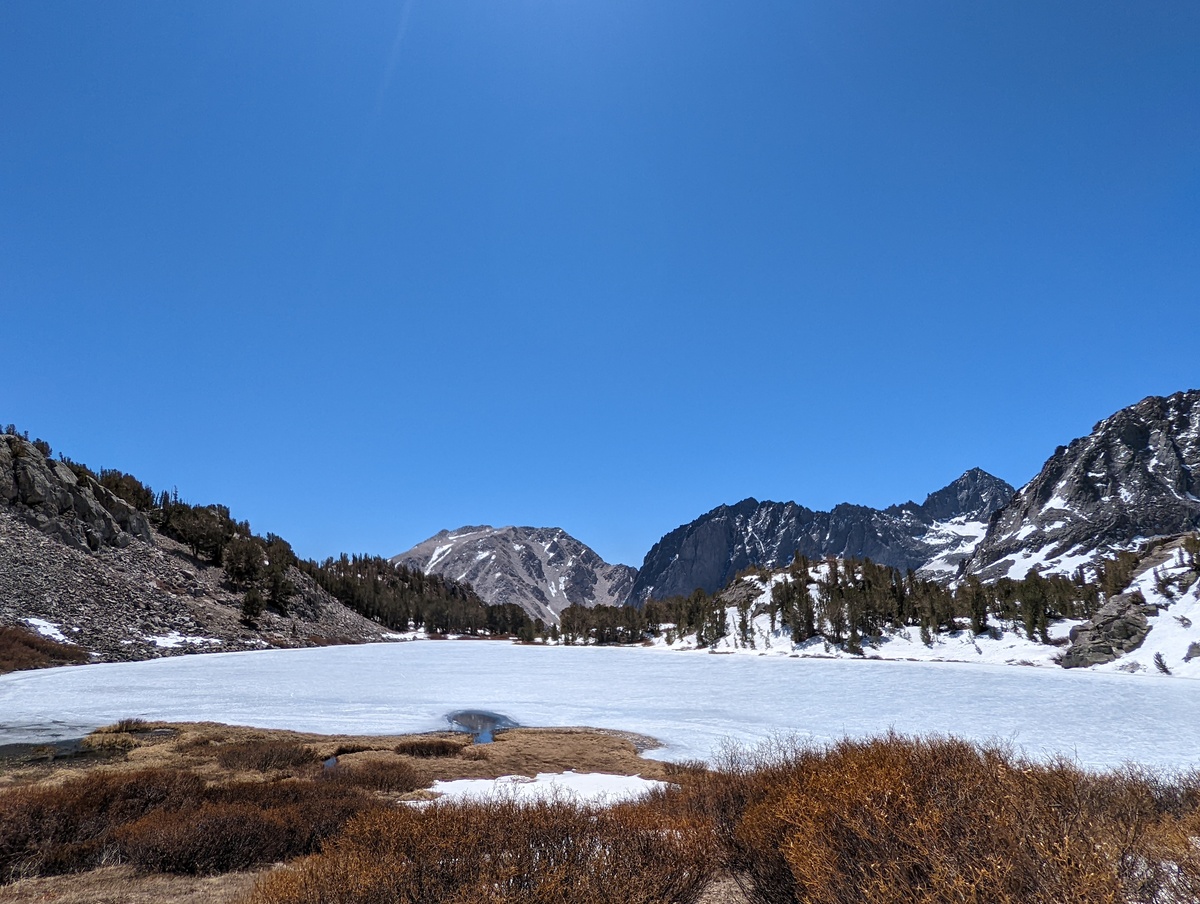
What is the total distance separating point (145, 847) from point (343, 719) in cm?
1679

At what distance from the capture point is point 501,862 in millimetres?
5387

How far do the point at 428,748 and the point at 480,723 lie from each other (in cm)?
631

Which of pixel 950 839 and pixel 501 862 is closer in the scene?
pixel 950 839

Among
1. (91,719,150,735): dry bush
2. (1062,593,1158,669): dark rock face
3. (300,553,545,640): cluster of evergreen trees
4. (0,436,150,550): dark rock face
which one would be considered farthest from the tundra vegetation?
(300,553,545,640): cluster of evergreen trees

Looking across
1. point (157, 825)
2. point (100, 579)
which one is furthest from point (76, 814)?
point (100, 579)

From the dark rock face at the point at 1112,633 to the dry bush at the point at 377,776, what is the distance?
5374 cm

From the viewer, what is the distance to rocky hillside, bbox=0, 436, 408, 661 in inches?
1682

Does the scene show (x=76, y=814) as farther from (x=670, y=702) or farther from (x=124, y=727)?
(x=670, y=702)

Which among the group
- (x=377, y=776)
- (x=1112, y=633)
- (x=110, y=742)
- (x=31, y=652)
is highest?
(x=31, y=652)

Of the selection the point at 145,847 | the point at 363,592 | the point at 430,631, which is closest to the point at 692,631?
the point at 430,631

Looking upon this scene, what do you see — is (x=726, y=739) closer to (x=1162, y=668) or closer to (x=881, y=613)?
(x=1162, y=668)

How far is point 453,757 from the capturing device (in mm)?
17250

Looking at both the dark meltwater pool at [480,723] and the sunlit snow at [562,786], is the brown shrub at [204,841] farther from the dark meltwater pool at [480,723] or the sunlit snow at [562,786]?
the dark meltwater pool at [480,723]

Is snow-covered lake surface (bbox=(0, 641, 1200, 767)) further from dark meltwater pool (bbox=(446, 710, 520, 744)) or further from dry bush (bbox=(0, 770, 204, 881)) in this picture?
dry bush (bbox=(0, 770, 204, 881))
